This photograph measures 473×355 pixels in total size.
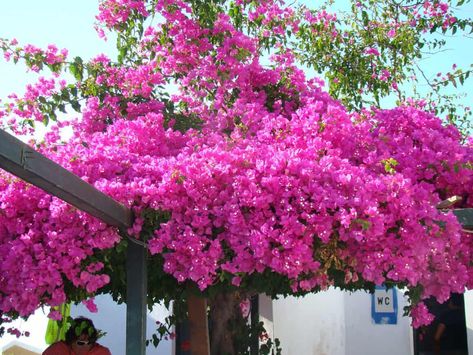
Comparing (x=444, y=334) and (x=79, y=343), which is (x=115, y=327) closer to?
(x=79, y=343)

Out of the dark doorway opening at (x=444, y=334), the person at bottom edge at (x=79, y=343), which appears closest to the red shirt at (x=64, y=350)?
the person at bottom edge at (x=79, y=343)

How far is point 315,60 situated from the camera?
7.43 metres

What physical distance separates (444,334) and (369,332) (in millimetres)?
1203

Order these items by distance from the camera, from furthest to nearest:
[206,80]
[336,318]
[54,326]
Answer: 1. [336,318]
2. [54,326]
3. [206,80]

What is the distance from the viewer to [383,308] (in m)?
10.7

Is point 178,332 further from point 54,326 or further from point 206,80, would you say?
point 206,80

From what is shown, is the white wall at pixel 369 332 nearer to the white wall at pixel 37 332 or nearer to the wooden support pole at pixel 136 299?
the white wall at pixel 37 332

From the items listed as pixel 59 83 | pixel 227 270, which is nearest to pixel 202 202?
pixel 227 270

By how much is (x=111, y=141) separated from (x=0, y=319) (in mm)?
1371

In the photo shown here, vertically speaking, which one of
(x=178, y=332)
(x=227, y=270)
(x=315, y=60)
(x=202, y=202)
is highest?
(x=315, y=60)

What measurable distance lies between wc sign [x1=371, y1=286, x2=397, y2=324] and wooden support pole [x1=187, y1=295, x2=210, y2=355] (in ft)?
19.9

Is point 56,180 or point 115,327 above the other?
point 56,180

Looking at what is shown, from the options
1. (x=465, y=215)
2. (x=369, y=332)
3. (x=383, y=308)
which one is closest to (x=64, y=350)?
(x=465, y=215)

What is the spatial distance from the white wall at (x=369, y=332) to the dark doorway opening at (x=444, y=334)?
0.22 m
